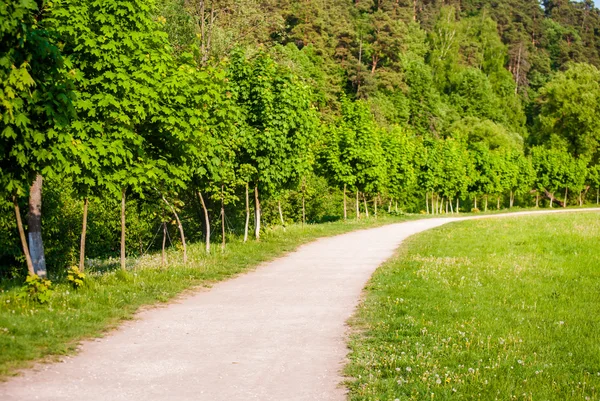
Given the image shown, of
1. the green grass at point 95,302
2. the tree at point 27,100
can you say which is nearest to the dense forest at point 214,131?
the tree at point 27,100

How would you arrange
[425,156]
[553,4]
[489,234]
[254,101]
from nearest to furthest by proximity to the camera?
1. [254,101]
2. [489,234]
3. [425,156]
4. [553,4]

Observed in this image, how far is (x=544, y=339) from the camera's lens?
912 cm

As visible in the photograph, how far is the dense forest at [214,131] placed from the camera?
34.8 ft

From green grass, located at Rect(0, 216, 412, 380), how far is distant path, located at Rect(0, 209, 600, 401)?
42 cm

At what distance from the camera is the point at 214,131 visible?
59.7 feet

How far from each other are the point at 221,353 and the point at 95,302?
3855 mm

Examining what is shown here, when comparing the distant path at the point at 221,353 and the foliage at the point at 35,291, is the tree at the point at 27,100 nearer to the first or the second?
the foliage at the point at 35,291

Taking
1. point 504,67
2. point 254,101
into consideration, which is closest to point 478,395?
point 254,101

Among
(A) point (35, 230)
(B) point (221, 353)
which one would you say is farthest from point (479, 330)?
(A) point (35, 230)

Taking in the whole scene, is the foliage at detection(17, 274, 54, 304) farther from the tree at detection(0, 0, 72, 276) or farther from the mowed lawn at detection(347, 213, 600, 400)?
the mowed lawn at detection(347, 213, 600, 400)

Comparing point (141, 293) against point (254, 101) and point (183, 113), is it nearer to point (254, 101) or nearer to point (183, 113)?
point (183, 113)

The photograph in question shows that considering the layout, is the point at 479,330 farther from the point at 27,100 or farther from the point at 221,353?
the point at 27,100

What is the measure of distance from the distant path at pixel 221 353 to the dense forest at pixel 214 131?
3374 millimetres

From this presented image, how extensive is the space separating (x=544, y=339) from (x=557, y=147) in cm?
8267
